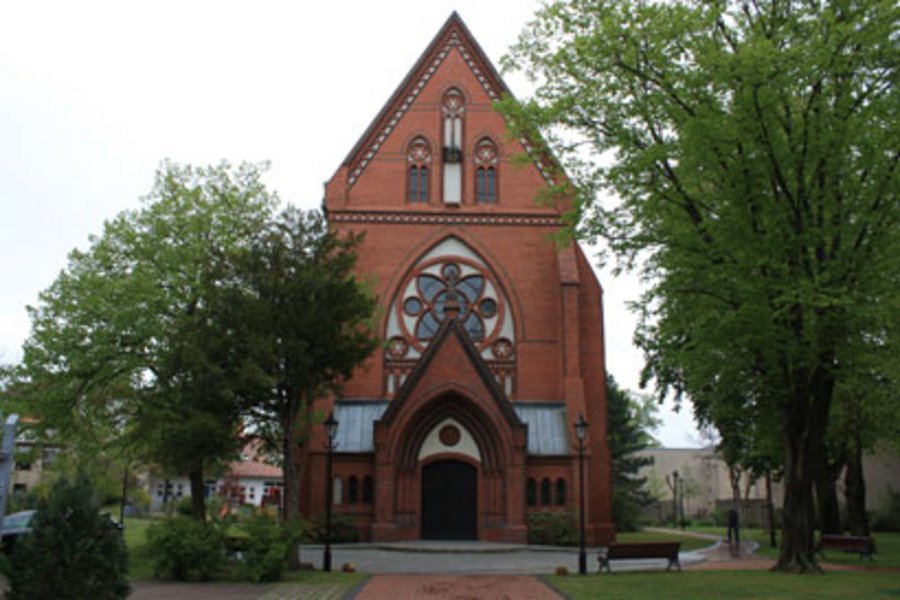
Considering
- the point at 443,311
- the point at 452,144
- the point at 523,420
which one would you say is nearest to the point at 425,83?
the point at 452,144

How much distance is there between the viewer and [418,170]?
3497cm

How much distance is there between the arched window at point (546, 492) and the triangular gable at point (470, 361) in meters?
2.64

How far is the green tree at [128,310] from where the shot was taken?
26484 mm

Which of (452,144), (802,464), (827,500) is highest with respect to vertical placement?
(452,144)

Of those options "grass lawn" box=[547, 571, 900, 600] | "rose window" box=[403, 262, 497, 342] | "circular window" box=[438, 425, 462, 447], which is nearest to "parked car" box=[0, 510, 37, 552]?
"grass lawn" box=[547, 571, 900, 600]

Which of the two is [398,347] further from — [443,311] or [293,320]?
[293,320]

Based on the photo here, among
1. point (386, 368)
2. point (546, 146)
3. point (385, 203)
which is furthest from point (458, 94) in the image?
point (546, 146)

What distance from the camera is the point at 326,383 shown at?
22.3m

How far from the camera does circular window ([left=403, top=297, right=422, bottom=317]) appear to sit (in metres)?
33.8

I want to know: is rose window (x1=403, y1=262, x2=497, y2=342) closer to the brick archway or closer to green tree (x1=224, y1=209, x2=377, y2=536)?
the brick archway

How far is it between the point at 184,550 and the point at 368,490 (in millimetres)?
13309

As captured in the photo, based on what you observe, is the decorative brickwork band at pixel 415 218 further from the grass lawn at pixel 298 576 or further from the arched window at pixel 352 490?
the grass lawn at pixel 298 576

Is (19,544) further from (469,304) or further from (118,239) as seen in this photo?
(469,304)

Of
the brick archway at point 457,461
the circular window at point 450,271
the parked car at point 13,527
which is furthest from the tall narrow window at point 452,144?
the parked car at point 13,527
